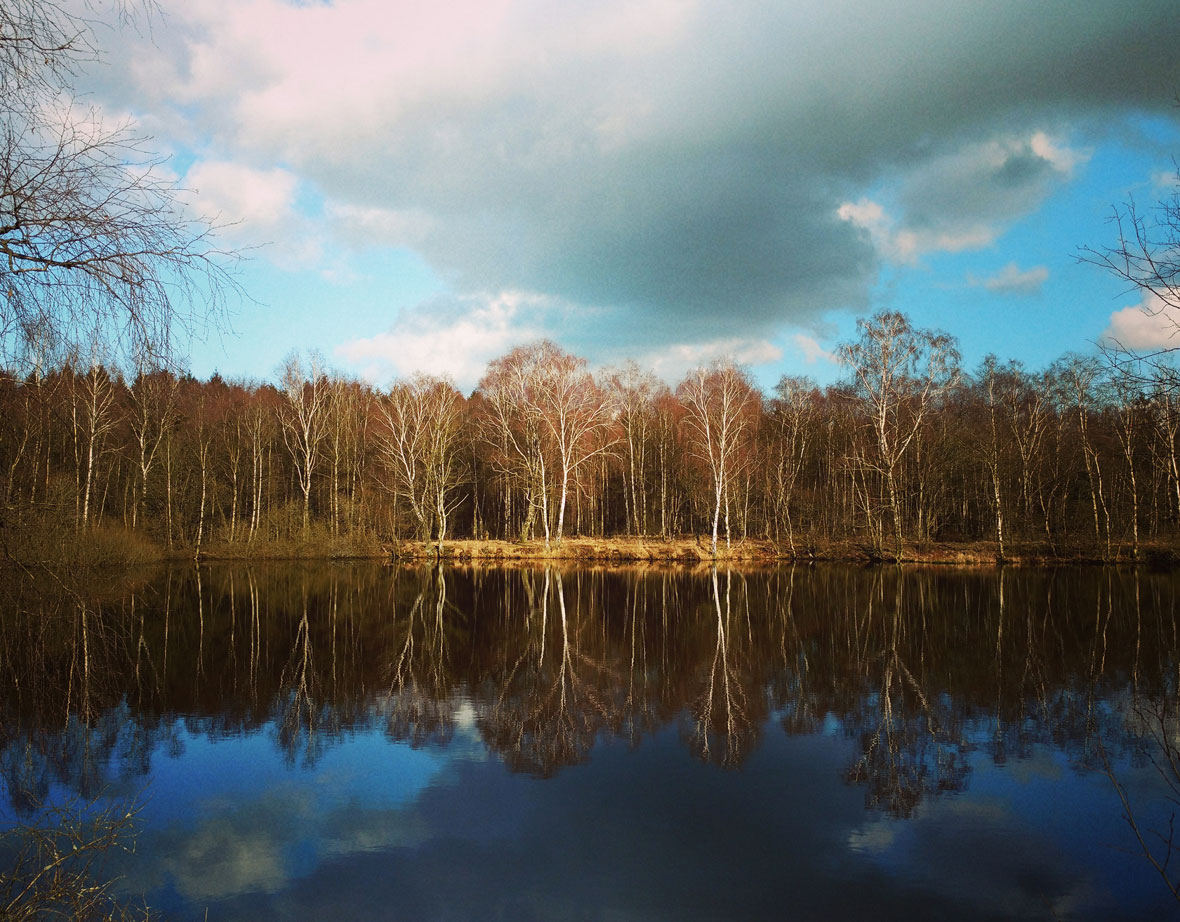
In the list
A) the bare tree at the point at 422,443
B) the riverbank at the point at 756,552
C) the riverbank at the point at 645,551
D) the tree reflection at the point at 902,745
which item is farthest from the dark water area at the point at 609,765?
the bare tree at the point at 422,443

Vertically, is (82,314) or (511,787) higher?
(82,314)

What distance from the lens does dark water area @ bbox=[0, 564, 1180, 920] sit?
6.14m

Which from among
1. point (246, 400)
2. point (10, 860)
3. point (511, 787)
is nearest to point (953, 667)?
point (511, 787)

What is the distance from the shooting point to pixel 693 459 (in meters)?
48.2

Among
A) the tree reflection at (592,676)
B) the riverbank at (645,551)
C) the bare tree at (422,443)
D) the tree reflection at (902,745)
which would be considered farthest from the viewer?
the bare tree at (422,443)

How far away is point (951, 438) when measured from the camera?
4322cm

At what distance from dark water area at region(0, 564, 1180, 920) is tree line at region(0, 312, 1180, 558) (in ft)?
69.9

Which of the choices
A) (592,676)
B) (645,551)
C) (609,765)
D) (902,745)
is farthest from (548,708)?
(645,551)

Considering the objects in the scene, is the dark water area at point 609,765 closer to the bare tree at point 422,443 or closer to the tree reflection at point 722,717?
the tree reflection at point 722,717

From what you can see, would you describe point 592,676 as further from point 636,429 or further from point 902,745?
point 636,429

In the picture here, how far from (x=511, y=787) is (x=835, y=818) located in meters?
3.66

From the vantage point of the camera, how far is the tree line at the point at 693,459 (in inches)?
1459

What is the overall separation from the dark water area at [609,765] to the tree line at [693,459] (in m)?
21.3

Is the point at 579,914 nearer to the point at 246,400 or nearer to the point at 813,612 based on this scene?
the point at 813,612
